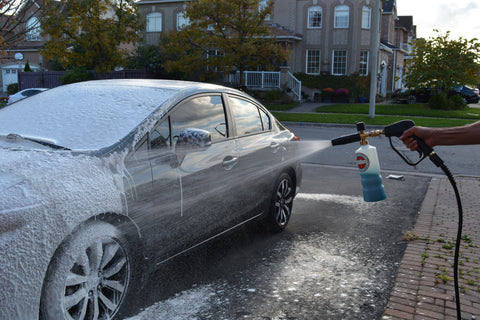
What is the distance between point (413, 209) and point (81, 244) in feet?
17.1

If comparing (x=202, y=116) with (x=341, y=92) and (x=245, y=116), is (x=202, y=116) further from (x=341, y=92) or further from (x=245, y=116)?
(x=341, y=92)

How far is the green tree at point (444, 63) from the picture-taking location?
974 inches

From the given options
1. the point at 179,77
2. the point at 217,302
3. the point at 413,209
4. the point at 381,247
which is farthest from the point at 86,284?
the point at 179,77

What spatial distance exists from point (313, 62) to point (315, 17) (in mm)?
3095

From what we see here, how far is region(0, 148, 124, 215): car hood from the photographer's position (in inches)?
100

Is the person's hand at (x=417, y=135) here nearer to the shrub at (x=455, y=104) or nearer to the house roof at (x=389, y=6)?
the shrub at (x=455, y=104)

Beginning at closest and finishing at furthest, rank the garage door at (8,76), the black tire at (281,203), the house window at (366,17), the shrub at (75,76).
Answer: the black tire at (281,203) < the shrub at (75,76) < the house window at (366,17) < the garage door at (8,76)

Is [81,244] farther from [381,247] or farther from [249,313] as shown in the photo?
[381,247]

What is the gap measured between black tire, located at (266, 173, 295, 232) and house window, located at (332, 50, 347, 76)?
2911 cm

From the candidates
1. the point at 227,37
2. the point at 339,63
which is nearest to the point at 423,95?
the point at 339,63

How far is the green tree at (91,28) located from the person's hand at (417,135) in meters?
Answer: 22.0

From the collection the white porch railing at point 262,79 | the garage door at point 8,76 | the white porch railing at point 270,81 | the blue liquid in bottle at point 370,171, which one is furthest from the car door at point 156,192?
the garage door at point 8,76

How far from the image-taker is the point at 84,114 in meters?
3.72

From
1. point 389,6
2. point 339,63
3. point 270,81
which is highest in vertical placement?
point 389,6
